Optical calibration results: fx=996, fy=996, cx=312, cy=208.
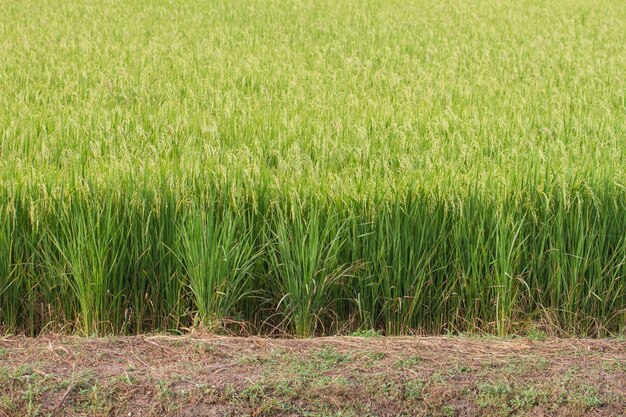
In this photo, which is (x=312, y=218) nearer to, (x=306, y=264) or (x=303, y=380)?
(x=306, y=264)

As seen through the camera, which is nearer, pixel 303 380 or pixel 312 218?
pixel 303 380

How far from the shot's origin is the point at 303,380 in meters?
3.12

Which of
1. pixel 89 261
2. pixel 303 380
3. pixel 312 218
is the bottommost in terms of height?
pixel 303 380

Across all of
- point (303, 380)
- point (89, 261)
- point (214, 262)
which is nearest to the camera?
point (303, 380)

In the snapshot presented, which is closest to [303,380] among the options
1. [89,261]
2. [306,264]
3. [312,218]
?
[306,264]

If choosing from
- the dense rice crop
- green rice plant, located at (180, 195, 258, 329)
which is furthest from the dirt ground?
the dense rice crop

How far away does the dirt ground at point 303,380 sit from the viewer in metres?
3.06

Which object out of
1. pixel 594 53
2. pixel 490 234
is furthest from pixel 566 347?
pixel 594 53

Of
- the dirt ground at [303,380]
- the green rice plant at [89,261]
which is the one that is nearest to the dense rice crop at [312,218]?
the green rice plant at [89,261]

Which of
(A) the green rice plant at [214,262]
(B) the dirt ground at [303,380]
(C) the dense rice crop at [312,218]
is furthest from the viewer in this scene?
(C) the dense rice crop at [312,218]

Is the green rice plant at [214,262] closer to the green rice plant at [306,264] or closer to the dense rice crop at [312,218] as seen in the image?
the dense rice crop at [312,218]

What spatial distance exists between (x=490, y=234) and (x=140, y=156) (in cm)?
188

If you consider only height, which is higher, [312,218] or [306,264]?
[312,218]

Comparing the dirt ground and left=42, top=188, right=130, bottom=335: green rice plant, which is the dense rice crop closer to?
left=42, top=188, right=130, bottom=335: green rice plant
